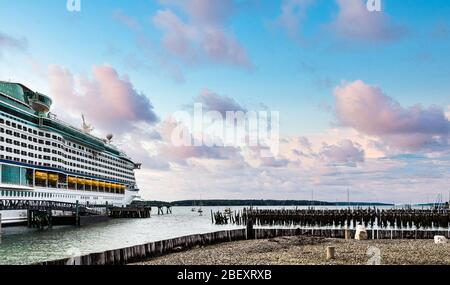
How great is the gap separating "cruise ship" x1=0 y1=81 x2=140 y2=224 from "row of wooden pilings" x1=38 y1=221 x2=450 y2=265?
3292cm

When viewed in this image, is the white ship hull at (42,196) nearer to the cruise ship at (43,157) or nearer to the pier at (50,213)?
the cruise ship at (43,157)

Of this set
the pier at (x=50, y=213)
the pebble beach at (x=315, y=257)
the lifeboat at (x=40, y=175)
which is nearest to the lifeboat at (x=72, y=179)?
the pier at (x=50, y=213)

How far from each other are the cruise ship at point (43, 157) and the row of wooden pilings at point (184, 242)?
32916mm

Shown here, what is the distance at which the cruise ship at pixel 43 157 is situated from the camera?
7381 cm

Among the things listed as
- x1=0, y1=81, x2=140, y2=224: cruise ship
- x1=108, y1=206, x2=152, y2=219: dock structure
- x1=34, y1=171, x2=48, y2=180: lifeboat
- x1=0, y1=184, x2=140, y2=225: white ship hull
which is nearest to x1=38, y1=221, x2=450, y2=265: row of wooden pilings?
x1=0, y1=184, x2=140, y2=225: white ship hull

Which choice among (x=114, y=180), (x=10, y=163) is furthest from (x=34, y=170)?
(x=114, y=180)

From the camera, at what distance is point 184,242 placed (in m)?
36.4

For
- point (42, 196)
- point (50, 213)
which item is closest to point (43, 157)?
point (42, 196)

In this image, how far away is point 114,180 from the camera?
126438 mm

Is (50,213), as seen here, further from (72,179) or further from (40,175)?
(72,179)

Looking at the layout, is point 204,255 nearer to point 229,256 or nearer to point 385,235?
point 229,256

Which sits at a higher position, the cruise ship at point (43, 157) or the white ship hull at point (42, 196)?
the cruise ship at point (43, 157)

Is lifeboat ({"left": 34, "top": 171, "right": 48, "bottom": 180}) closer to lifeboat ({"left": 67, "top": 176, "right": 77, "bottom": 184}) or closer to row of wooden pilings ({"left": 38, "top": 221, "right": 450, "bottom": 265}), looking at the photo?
lifeboat ({"left": 67, "top": 176, "right": 77, "bottom": 184})
